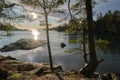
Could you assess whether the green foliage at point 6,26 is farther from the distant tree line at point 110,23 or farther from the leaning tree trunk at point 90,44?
the distant tree line at point 110,23

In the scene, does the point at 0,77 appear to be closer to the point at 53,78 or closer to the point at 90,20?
the point at 53,78

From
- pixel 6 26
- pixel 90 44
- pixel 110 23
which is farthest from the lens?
pixel 110 23

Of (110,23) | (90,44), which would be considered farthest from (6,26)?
(110,23)

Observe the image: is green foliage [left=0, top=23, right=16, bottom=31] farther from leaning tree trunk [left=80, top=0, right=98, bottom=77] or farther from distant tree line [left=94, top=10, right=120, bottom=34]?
distant tree line [left=94, top=10, right=120, bottom=34]

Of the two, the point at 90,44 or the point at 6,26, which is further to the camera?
the point at 6,26

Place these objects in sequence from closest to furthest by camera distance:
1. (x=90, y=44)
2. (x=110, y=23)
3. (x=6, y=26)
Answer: (x=90, y=44), (x=6, y=26), (x=110, y=23)

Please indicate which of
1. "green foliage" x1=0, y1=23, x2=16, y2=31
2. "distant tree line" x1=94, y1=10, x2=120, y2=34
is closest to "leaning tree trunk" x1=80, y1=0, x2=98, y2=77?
"green foliage" x1=0, y1=23, x2=16, y2=31

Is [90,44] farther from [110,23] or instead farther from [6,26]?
[110,23]

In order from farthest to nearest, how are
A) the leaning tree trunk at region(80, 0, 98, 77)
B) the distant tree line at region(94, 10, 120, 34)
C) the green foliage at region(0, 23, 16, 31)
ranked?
the distant tree line at region(94, 10, 120, 34) → the green foliage at region(0, 23, 16, 31) → the leaning tree trunk at region(80, 0, 98, 77)

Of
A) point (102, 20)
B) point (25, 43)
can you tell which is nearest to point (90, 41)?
point (25, 43)

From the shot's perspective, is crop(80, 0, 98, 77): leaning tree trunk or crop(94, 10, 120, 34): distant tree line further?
crop(94, 10, 120, 34): distant tree line

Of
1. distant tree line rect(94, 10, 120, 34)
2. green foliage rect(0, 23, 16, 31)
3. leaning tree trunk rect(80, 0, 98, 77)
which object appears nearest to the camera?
leaning tree trunk rect(80, 0, 98, 77)

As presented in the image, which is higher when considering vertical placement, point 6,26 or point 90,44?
point 6,26

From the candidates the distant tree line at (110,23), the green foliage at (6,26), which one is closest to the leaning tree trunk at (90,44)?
the green foliage at (6,26)
